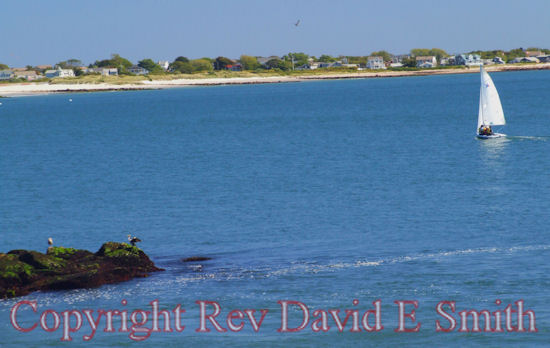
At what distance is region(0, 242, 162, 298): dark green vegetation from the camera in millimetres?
32531

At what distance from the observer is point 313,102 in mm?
194000

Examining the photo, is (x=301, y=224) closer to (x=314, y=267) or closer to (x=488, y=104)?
(x=314, y=267)

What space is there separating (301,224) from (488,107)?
48.9m

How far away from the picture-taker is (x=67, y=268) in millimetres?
33344

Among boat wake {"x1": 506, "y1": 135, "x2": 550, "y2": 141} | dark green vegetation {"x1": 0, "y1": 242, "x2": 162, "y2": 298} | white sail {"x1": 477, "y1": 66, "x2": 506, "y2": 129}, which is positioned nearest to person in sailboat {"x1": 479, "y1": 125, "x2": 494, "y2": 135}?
white sail {"x1": 477, "y1": 66, "x2": 506, "y2": 129}

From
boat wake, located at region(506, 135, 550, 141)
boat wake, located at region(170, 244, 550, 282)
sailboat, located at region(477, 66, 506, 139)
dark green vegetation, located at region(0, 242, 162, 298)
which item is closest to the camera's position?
dark green vegetation, located at region(0, 242, 162, 298)

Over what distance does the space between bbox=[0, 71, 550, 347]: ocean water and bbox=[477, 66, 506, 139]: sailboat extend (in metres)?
2.96

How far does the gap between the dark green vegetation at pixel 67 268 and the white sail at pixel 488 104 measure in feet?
193

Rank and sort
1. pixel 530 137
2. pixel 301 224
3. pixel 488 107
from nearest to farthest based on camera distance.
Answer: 1. pixel 301 224
2. pixel 488 107
3. pixel 530 137

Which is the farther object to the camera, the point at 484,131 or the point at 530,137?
the point at 530,137

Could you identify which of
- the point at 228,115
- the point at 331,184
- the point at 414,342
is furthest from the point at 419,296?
the point at 228,115

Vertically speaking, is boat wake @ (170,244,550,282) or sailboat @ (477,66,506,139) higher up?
sailboat @ (477,66,506,139)

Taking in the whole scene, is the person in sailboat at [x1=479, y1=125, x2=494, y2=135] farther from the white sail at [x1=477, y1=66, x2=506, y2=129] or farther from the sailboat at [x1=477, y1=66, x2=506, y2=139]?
the white sail at [x1=477, y1=66, x2=506, y2=129]

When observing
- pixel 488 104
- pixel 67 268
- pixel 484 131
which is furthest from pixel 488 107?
pixel 67 268
